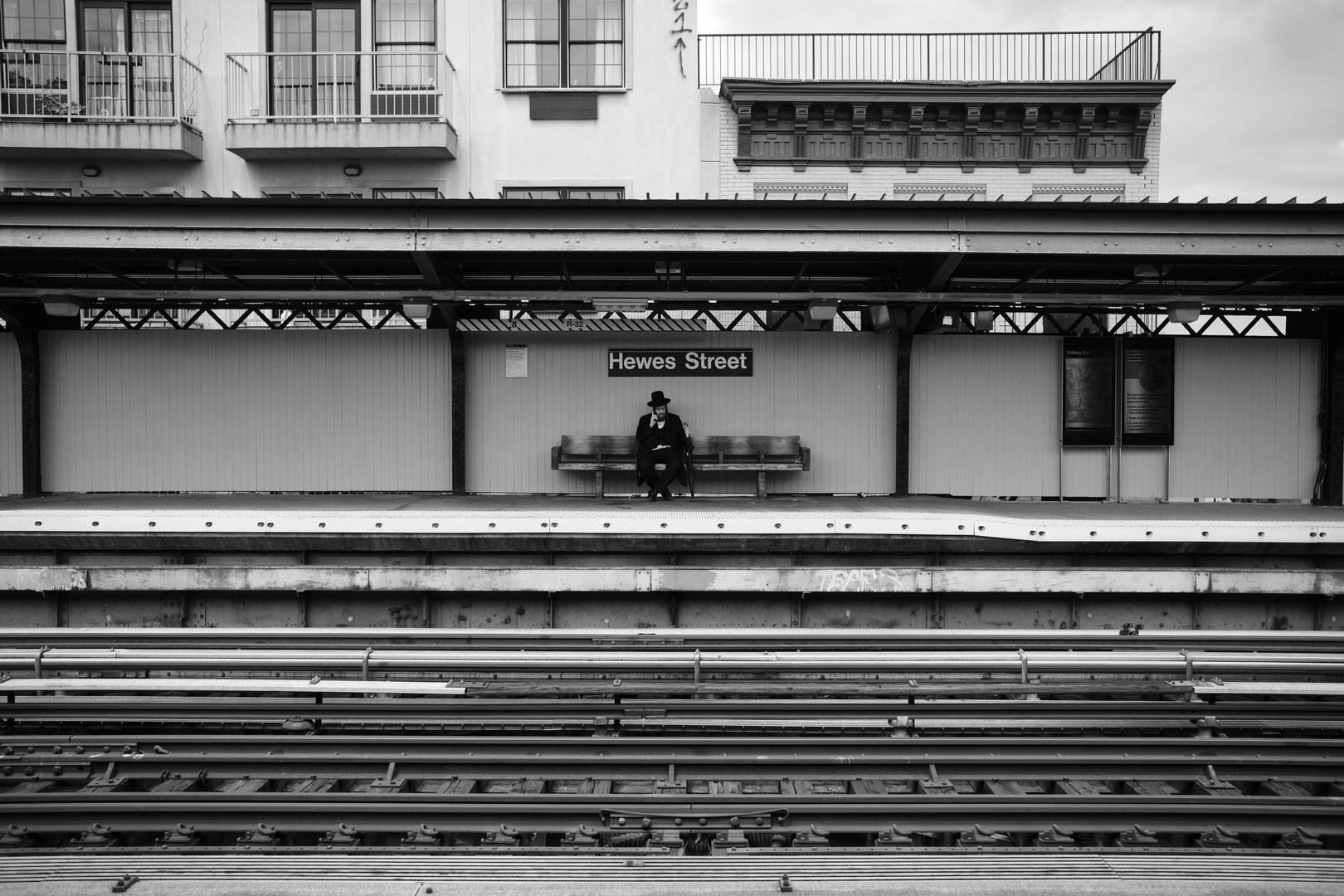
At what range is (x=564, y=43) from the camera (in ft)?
49.2

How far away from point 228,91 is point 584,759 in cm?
1548

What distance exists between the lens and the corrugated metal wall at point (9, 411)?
1148 centimetres

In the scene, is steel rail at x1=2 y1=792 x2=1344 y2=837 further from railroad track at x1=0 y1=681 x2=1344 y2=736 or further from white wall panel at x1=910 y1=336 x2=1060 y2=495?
white wall panel at x1=910 y1=336 x2=1060 y2=495

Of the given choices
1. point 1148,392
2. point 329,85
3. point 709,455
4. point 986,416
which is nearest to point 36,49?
point 329,85

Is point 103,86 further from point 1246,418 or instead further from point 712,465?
point 1246,418

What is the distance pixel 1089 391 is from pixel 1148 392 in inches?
34.5

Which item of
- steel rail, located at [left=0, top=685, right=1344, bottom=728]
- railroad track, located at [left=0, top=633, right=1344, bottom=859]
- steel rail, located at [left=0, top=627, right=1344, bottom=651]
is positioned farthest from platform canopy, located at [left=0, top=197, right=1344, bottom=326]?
steel rail, located at [left=0, top=685, right=1344, bottom=728]

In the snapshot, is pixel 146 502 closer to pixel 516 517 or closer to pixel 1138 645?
pixel 516 517

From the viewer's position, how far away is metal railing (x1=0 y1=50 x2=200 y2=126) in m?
14.8

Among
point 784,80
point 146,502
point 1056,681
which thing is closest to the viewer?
point 1056,681

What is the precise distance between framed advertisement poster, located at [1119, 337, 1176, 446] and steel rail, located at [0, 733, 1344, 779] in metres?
7.10

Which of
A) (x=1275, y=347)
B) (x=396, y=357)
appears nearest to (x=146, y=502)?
(x=396, y=357)

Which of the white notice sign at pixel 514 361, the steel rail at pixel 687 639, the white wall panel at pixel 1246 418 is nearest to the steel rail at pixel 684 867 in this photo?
the steel rail at pixel 687 639

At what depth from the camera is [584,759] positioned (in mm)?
5055
